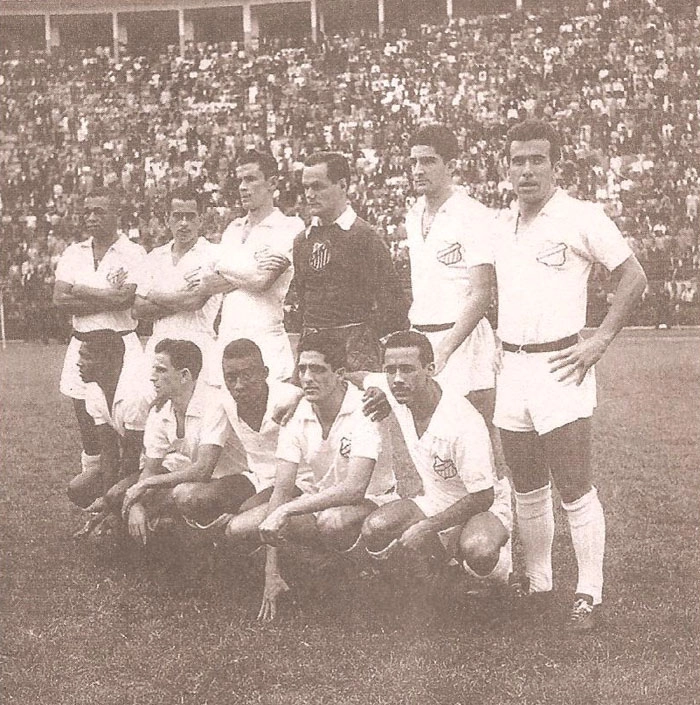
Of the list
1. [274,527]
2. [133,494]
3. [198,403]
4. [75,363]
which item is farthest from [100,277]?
[274,527]

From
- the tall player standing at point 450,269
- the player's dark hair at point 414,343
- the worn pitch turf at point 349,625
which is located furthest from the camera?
the tall player standing at point 450,269

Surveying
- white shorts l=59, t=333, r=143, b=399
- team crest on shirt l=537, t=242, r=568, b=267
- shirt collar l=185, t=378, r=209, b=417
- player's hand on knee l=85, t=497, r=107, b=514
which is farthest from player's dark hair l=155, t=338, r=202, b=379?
team crest on shirt l=537, t=242, r=568, b=267

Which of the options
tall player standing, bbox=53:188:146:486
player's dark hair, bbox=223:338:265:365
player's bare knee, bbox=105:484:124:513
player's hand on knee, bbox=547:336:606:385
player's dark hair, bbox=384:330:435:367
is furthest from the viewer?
tall player standing, bbox=53:188:146:486

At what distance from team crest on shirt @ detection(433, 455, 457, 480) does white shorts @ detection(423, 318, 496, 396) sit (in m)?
0.24

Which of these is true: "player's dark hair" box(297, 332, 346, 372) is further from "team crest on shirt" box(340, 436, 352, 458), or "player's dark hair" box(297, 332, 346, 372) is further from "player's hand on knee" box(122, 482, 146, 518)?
"player's hand on knee" box(122, 482, 146, 518)

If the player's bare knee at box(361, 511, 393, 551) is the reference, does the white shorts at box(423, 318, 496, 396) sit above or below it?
above

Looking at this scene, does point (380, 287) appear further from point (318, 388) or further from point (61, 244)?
point (61, 244)

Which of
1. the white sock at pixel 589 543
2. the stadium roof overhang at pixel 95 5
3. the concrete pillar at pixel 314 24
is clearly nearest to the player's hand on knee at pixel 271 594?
the white sock at pixel 589 543

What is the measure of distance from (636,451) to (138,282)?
2.24 meters

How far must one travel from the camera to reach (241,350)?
125 inches

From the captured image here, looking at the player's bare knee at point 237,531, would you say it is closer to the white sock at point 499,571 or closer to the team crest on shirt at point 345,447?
the team crest on shirt at point 345,447

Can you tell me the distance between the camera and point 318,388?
115 inches

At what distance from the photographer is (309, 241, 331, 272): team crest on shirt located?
121 inches

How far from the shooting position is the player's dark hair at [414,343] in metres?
2.75
